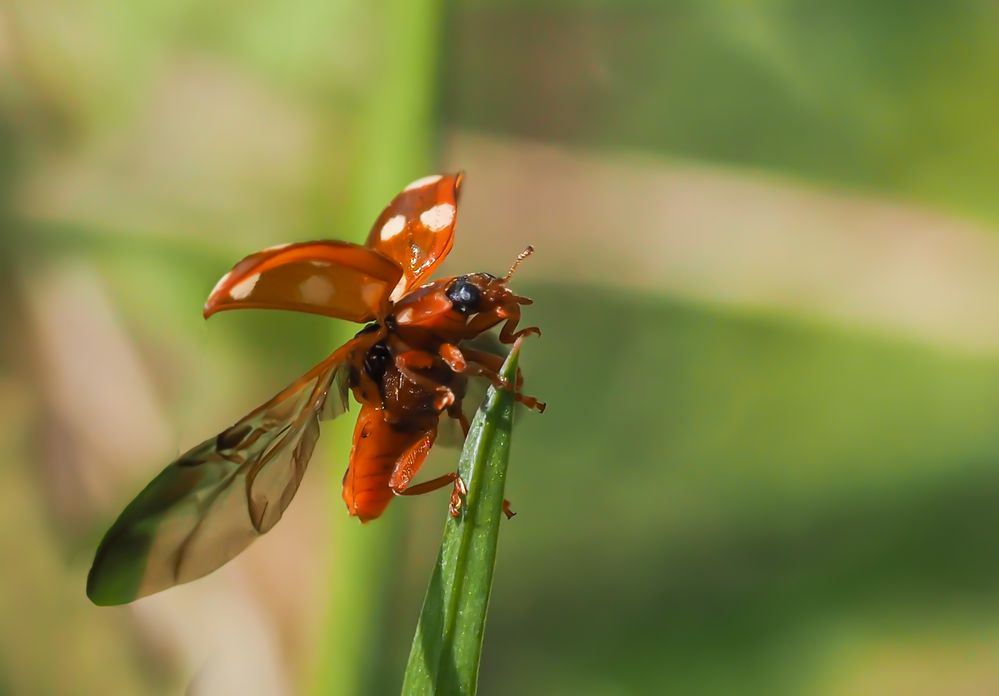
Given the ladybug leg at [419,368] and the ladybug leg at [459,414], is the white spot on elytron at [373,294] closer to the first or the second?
the ladybug leg at [419,368]

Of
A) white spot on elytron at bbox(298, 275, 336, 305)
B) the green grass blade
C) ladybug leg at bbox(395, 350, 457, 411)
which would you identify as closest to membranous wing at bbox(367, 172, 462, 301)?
ladybug leg at bbox(395, 350, 457, 411)

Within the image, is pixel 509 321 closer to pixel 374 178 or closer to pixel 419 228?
pixel 419 228

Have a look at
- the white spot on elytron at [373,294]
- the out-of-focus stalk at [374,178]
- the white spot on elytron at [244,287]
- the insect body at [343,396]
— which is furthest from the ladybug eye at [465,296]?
the out-of-focus stalk at [374,178]

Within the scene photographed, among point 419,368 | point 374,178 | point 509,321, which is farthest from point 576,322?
point 419,368

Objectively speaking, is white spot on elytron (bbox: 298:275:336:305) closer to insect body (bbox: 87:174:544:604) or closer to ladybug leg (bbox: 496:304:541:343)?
insect body (bbox: 87:174:544:604)

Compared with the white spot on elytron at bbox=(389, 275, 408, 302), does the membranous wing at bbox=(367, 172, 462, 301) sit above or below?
above
